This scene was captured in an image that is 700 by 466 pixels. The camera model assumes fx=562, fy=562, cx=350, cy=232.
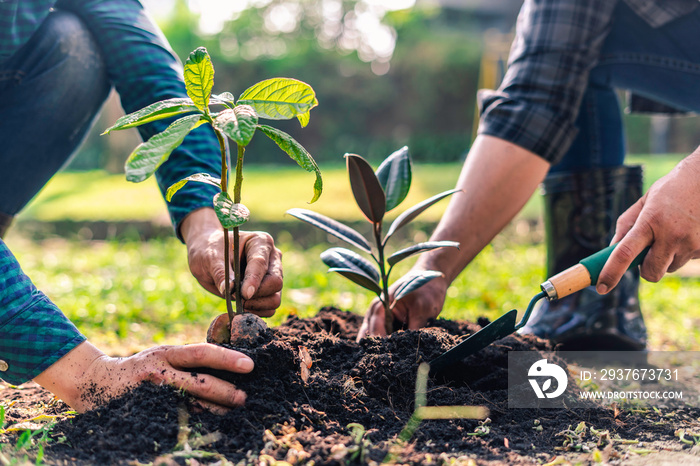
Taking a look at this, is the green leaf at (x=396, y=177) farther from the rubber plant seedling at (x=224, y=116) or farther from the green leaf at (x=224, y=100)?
the green leaf at (x=224, y=100)

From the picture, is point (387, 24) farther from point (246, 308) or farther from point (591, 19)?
point (246, 308)

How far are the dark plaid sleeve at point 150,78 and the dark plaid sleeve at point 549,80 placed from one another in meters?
0.97

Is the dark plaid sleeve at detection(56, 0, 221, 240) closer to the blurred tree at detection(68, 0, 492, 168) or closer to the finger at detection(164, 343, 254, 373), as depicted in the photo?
the finger at detection(164, 343, 254, 373)

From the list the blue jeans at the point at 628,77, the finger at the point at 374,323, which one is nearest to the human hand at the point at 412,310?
the finger at the point at 374,323

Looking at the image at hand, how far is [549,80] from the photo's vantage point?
6.43ft

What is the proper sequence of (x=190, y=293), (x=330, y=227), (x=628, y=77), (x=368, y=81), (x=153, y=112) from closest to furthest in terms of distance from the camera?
1. (x=153, y=112)
2. (x=330, y=227)
3. (x=628, y=77)
4. (x=190, y=293)
5. (x=368, y=81)

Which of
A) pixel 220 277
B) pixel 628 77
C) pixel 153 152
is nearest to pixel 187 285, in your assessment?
pixel 220 277

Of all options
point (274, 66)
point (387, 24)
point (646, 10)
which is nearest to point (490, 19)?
point (387, 24)

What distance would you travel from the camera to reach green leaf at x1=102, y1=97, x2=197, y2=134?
3.67 feet

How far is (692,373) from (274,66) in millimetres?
10883

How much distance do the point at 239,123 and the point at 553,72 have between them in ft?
4.39

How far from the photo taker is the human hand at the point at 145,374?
3.93ft

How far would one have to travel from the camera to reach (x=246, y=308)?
1.50 metres

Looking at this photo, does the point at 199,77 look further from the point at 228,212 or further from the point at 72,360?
the point at 72,360
